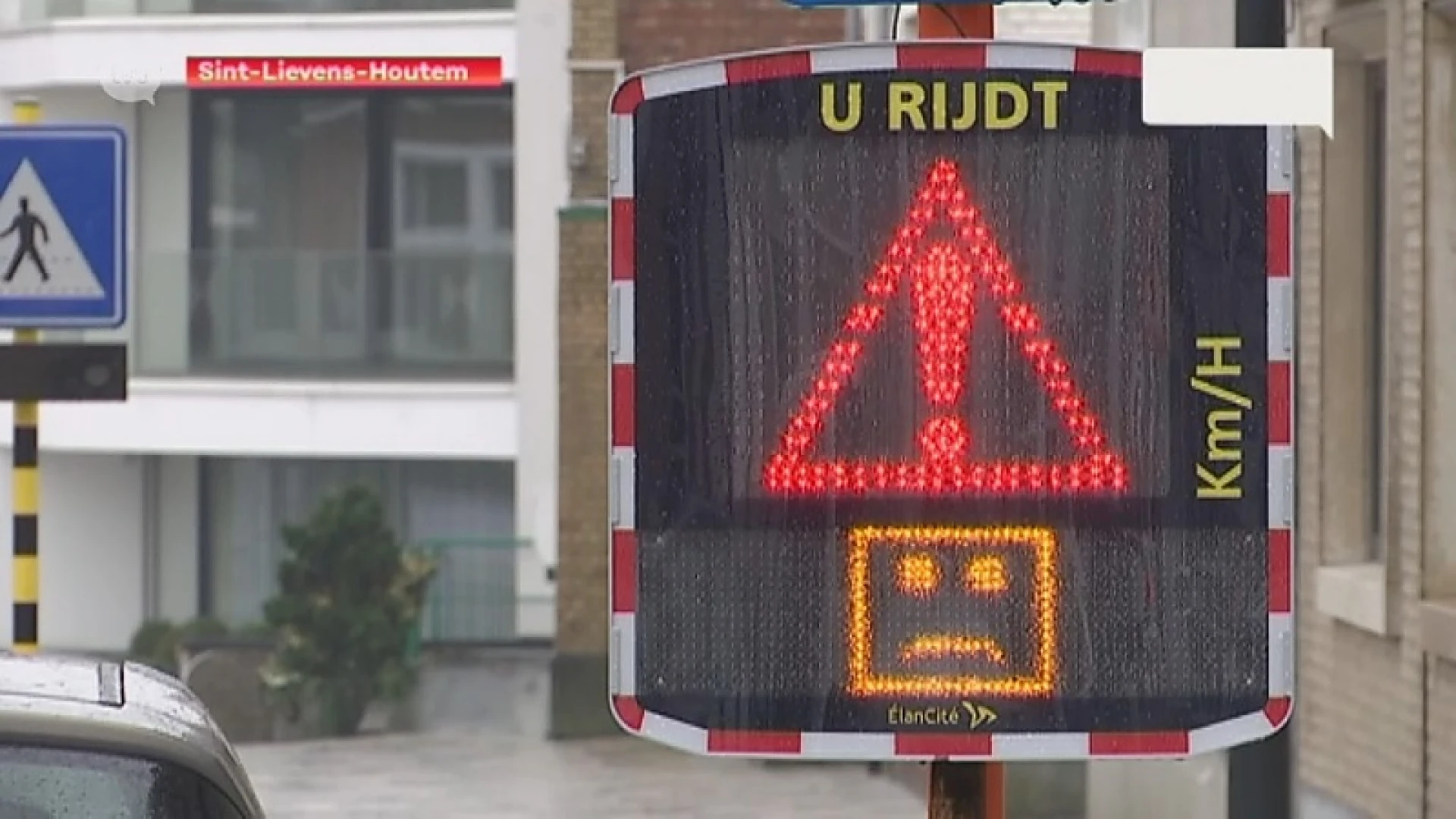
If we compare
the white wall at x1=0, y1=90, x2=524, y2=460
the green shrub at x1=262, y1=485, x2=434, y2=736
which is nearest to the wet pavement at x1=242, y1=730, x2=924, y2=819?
the green shrub at x1=262, y1=485, x2=434, y2=736

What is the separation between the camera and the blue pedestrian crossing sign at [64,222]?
11.3m

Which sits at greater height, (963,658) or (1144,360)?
(1144,360)

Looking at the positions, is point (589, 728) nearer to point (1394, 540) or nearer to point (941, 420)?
point (1394, 540)

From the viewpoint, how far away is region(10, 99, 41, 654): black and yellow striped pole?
11227mm

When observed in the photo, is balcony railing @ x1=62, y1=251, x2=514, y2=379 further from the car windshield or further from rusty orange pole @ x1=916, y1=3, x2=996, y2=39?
the car windshield

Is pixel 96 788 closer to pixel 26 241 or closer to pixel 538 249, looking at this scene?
pixel 26 241

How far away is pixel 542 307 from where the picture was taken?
28734 mm

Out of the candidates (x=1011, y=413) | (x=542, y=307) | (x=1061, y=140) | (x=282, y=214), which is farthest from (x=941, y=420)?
(x=282, y=214)

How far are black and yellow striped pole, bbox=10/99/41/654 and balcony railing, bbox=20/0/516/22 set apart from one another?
58.1 feet

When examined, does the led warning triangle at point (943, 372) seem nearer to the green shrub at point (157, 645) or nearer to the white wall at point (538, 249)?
the green shrub at point (157, 645)

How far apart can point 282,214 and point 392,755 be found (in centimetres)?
1194

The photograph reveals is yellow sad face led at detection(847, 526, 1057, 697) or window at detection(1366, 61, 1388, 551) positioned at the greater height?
window at detection(1366, 61, 1388, 551)

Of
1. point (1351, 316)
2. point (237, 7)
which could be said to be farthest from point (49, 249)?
point (237, 7)

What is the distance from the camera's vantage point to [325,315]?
29.7m
